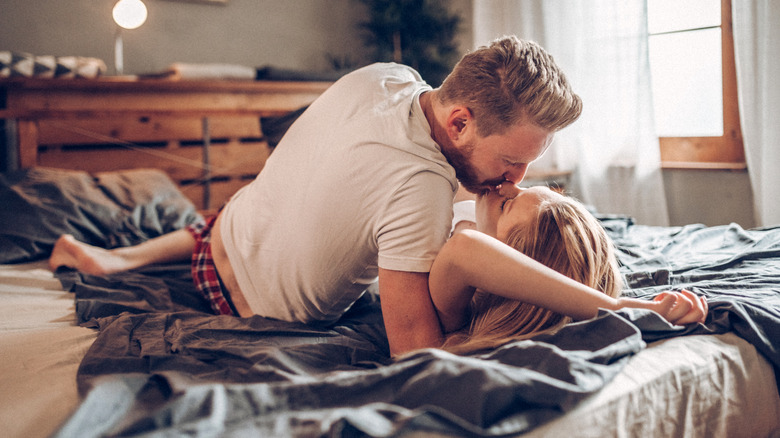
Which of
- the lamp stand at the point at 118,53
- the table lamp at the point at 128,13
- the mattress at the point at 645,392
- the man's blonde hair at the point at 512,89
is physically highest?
the table lamp at the point at 128,13

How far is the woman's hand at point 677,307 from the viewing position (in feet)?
3.26

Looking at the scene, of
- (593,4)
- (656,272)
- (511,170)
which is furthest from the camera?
(593,4)

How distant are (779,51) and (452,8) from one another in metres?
2.09

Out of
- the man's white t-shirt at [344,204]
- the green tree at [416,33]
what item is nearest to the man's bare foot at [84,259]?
the man's white t-shirt at [344,204]

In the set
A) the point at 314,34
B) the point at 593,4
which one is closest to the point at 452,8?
the point at 314,34

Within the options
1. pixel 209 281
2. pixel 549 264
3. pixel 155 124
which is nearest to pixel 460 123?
pixel 549 264

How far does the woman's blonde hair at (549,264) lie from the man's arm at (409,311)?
44 millimetres

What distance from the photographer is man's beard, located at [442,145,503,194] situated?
1150 mm

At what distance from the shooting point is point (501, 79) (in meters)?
1.08

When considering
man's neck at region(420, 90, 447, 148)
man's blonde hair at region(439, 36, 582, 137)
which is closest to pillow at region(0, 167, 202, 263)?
man's neck at region(420, 90, 447, 148)

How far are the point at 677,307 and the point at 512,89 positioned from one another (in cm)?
48

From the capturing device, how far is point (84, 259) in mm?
1598

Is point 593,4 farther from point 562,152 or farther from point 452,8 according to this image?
point 452,8

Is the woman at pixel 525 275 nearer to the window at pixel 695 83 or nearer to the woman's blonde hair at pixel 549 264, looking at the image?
the woman's blonde hair at pixel 549 264
